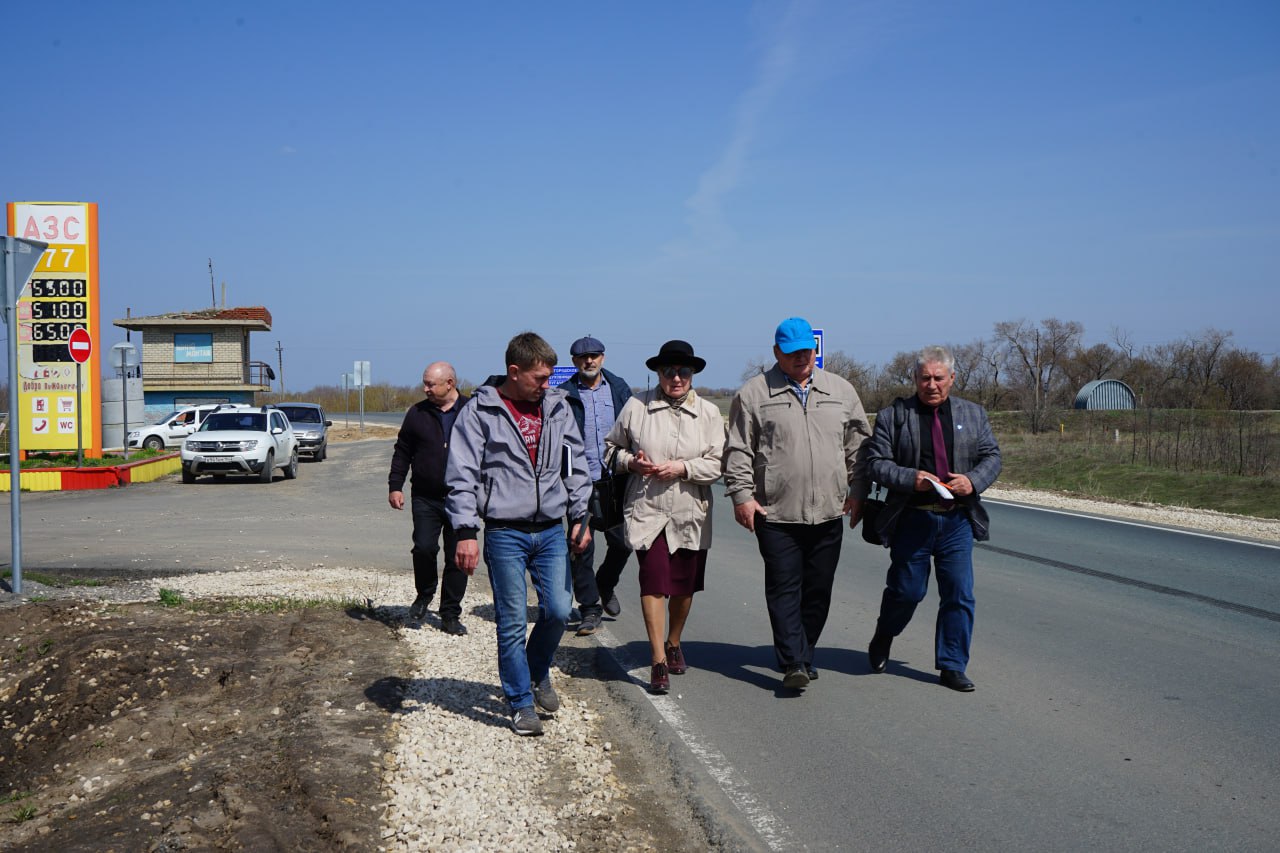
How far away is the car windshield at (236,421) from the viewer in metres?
24.7

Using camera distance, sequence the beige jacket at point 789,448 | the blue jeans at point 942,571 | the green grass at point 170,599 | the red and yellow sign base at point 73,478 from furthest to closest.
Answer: the red and yellow sign base at point 73,478, the green grass at point 170,599, the blue jeans at point 942,571, the beige jacket at point 789,448

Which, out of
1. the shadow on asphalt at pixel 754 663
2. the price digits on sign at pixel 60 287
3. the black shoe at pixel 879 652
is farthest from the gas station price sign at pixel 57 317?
the black shoe at pixel 879 652

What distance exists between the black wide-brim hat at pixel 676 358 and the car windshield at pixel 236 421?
798 inches

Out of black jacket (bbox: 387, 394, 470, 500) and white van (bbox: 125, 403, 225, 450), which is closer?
black jacket (bbox: 387, 394, 470, 500)

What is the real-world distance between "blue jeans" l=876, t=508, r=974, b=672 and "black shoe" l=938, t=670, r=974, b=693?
3cm

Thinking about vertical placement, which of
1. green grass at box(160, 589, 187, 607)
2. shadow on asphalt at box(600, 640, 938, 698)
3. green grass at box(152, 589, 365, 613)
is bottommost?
shadow on asphalt at box(600, 640, 938, 698)

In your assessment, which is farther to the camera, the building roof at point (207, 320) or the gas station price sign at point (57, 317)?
the building roof at point (207, 320)

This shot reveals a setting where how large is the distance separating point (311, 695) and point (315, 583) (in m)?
4.20

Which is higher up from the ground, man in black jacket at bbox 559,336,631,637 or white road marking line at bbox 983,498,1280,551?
man in black jacket at bbox 559,336,631,637

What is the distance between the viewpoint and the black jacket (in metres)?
7.91

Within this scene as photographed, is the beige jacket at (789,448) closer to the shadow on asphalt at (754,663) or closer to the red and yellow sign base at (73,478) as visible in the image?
the shadow on asphalt at (754,663)

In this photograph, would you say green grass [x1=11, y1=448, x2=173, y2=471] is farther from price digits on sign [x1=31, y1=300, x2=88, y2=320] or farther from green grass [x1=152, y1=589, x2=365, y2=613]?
green grass [x1=152, y1=589, x2=365, y2=613]

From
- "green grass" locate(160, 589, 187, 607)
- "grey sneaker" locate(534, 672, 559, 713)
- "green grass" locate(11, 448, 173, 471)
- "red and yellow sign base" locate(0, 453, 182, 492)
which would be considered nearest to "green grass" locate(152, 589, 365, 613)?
"green grass" locate(160, 589, 187, 607)

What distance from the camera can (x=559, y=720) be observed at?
5.82m
